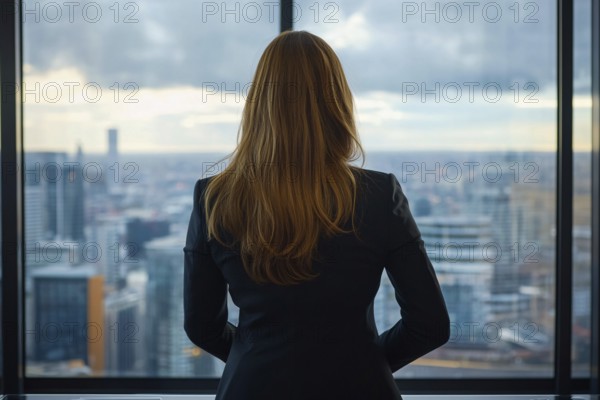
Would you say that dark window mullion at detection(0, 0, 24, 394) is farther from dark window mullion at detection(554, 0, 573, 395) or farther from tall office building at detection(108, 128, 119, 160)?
dark window mullion at detection(554, 0, 573, 395)

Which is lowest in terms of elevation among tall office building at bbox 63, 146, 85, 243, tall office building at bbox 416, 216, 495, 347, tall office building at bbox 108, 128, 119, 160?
tall office building at bbox 416, 216, 495, 347

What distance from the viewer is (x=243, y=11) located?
2.14 m

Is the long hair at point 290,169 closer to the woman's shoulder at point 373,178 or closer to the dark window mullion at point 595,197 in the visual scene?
the woman's shoulder at point 373,178

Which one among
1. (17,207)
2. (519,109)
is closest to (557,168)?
(519,109)

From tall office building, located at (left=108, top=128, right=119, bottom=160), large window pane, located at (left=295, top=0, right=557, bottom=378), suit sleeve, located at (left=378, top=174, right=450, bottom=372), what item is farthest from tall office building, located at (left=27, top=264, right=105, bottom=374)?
suit sleeve, located at (left=378, top=174, right=450, bottom=372)

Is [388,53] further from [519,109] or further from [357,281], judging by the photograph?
[357,281]

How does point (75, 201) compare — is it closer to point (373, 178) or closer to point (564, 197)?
point (373, 178)

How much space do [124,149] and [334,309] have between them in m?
1.21

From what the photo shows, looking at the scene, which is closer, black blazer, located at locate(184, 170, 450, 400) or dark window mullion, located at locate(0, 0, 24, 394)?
black blazer, located at locate(184, 170, 450, 400)

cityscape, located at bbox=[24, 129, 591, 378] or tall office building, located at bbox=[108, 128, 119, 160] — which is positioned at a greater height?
tall office building, located at bbox=[108, 128, 119, 160]

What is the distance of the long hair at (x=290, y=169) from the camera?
1.18 metres

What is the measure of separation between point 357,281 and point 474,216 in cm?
110

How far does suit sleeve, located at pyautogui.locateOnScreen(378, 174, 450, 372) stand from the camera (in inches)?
47.4

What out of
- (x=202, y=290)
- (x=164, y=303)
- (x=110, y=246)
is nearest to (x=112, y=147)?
(x=110, y=246)
